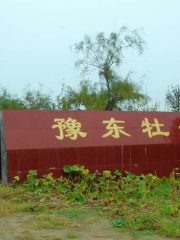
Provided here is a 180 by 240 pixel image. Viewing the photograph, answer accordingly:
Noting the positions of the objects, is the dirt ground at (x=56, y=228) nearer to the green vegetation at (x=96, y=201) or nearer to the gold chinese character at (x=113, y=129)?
the green vegetation at (x=96, y=201)

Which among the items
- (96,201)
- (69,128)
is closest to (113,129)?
(69,128)

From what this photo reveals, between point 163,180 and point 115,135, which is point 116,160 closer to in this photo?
point 115,135

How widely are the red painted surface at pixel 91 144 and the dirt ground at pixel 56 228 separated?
1.70m

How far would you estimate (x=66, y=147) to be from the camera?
18.5 feet

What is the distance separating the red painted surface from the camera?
5387 mm

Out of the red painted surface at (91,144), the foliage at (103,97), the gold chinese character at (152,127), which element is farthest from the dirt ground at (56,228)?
the foliage at (103,97)

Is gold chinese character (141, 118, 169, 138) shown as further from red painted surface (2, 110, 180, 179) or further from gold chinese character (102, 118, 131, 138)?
gold chinese character (102, 118, 131, 138)

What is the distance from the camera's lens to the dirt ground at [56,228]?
10.1 ft

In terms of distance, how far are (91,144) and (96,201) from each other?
1498 mm

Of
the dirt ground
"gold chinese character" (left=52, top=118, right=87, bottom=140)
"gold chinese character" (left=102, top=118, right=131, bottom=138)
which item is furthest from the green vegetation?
"gold chinese character" (left=102, top=118, right=131, bottom=138)

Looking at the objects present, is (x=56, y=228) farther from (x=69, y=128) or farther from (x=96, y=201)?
(x=69, y=128)

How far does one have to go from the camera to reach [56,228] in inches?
129

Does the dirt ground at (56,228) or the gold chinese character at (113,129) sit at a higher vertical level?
the gold chinese character at (113,129)

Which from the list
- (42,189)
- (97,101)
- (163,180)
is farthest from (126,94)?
(42,189)
